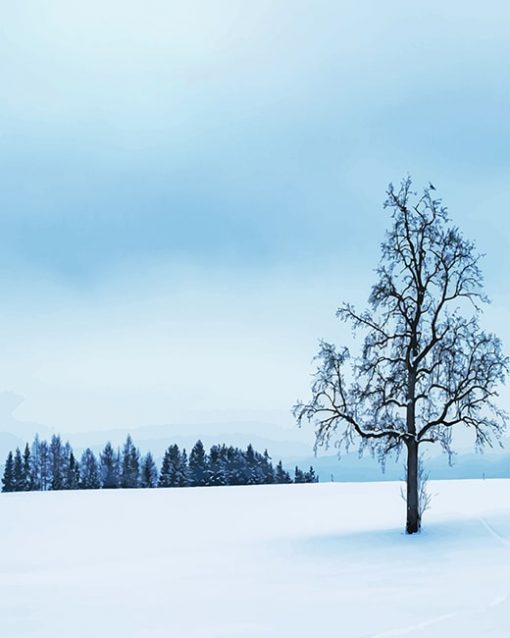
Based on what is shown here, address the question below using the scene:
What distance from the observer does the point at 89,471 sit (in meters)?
147

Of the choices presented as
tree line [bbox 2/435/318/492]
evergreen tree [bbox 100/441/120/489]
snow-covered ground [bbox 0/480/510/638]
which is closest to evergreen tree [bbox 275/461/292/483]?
tree line [bbox 2/435/318/492]

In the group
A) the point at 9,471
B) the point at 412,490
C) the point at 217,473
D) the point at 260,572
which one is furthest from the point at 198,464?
the point at 260,572

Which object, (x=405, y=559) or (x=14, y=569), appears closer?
(x=405, y=559)

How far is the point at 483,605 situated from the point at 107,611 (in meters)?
7.27

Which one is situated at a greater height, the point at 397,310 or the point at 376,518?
the point at 397,310

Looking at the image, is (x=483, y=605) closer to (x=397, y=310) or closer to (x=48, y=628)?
(x=48, y=628)

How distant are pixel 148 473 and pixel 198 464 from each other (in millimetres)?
17815

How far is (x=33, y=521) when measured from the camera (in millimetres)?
43438

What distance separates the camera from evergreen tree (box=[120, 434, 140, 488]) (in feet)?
444

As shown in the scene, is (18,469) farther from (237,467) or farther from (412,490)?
(412,490)

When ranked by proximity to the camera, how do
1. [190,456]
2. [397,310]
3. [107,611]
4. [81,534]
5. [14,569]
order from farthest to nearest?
[190,456] → [81,534] → [397,310] → [14,569] → [107,611]

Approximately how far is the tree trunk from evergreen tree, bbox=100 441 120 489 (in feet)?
382

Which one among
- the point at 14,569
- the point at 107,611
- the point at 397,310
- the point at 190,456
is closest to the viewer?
the point at 107,611

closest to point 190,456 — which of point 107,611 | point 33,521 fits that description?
point 33,521
